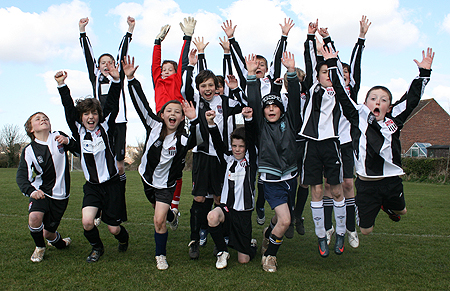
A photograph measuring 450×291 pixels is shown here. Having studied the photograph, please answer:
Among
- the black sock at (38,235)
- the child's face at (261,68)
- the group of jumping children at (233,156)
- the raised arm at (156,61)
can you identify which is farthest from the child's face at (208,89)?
the black sock at (38,235)

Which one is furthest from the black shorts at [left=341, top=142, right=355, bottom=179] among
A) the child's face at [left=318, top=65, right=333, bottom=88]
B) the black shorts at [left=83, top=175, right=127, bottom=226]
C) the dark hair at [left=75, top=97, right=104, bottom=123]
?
the dark hair at [left=75, top=97, right=104, bottom=123]

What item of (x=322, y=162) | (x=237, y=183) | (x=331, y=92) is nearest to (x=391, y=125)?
(x=331, y=92)

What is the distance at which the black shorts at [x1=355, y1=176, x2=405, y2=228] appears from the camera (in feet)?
13.6

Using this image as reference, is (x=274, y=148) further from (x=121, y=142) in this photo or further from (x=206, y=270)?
(x=121, y=142)

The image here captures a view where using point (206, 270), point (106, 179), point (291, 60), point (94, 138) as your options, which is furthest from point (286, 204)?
point (94, 138)

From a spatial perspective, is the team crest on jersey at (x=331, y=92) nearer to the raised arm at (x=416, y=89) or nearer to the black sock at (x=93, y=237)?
the raised arm at (x=416, y=89)

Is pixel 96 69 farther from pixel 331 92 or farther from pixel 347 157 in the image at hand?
pixel 347 157

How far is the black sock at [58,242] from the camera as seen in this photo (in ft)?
14.7

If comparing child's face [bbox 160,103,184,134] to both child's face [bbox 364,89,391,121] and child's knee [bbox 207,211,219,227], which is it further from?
child's face [bbox 364,89,391,121]

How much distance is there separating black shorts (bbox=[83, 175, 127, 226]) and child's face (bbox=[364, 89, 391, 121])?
3384 millimetres

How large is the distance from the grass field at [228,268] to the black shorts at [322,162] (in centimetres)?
106

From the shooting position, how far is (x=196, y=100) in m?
4.75

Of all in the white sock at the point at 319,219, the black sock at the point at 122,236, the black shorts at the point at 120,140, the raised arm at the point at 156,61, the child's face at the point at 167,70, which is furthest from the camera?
the black shorts at the point at 120,140

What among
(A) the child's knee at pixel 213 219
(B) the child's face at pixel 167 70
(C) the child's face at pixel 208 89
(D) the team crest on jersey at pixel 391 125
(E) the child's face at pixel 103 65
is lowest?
(A) the child's knee at pixel 213 219
